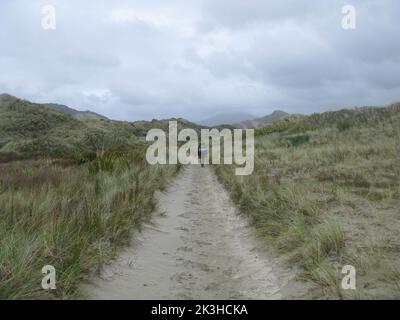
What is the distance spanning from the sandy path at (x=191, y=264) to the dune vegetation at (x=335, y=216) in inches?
17.5

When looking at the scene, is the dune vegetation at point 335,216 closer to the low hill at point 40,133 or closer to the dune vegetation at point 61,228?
the dune vegetation at point 61,228

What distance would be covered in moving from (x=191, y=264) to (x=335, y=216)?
113 inches

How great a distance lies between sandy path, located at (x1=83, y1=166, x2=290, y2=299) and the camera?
5.28m

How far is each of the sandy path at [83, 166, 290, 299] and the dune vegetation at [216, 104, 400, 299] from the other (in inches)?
17.5

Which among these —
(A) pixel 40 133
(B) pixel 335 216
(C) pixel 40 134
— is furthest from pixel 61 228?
(A) pixel 40 133

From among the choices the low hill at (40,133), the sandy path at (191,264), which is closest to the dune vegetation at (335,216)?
the sandy path at (191,264)

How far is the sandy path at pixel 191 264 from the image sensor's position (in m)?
5.28

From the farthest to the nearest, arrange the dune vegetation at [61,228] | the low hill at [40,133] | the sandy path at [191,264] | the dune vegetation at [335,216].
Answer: the low hill at [40,133], the sandy path at [191,264], the dune vegetation at [335,216], the dune vegetation at [61,228]

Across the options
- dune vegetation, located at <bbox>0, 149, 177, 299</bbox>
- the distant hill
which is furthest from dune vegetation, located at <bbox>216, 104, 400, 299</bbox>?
the distant hill

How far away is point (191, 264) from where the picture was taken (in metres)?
6.61

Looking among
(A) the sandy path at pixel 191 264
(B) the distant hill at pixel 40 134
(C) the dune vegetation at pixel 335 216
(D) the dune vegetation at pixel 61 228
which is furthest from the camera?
(B) the distant hill at pixel 40 134

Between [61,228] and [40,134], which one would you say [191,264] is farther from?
[40,134]
